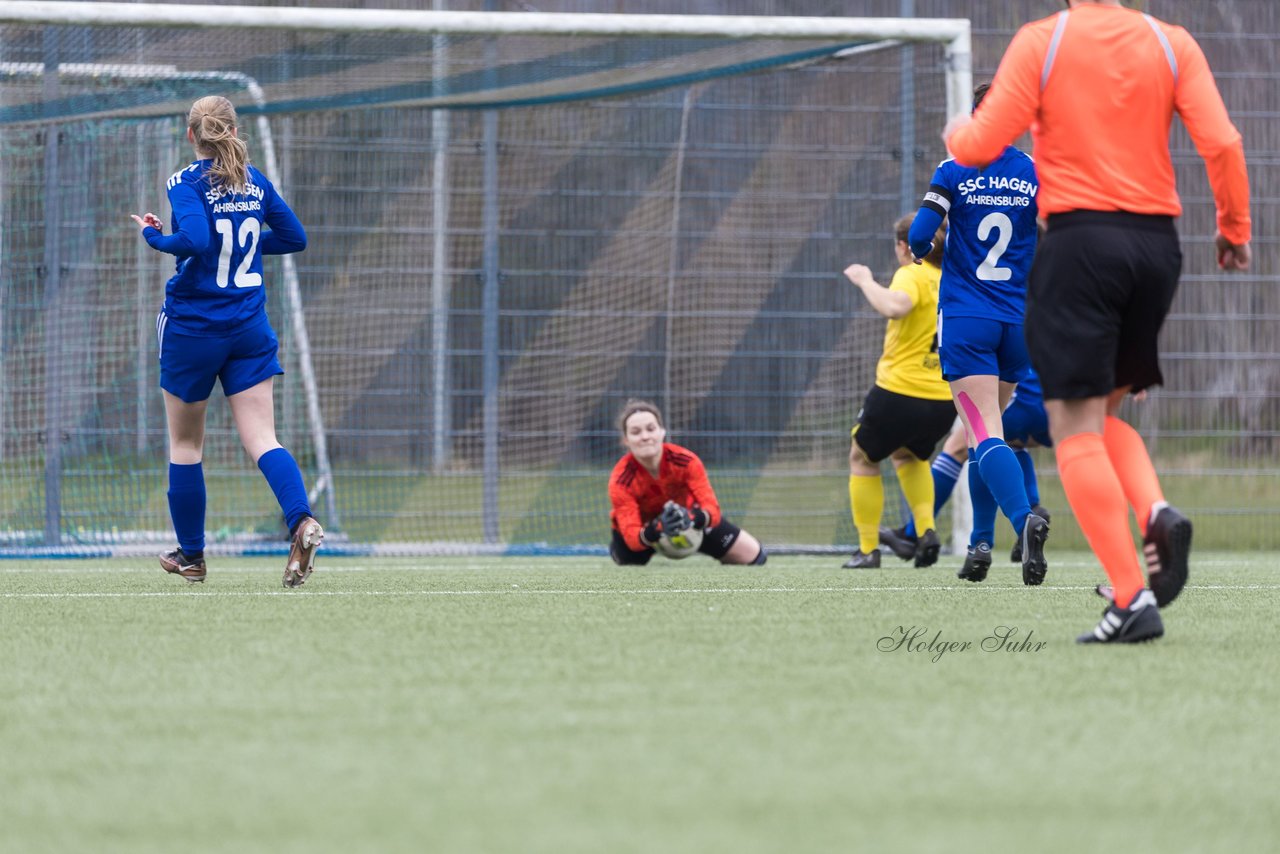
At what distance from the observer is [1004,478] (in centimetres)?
577

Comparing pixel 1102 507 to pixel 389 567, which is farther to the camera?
pixel 389 567

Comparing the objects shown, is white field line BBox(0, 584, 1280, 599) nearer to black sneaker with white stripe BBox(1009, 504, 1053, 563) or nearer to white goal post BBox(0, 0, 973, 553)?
black sneaker with white stripe BBox(1009, 504, 1053, 563)

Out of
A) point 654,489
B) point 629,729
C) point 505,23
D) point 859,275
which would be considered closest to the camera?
point 629,729

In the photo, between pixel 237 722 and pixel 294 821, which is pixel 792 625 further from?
pixel 294 821

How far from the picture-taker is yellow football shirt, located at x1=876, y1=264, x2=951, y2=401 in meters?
7.04

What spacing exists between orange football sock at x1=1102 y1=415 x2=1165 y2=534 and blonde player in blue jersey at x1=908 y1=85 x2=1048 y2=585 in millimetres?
1623

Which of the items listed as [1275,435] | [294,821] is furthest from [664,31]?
[294,821]

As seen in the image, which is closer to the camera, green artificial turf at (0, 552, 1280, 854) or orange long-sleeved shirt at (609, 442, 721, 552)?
green artificial turf at (0, 552, 1280, 854)

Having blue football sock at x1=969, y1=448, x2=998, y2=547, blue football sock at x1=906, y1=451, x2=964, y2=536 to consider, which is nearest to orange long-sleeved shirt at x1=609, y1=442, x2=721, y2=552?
blue football sock at x1=906, y1=451, x2=964, y2=536

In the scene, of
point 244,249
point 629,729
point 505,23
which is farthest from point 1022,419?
point 629,729

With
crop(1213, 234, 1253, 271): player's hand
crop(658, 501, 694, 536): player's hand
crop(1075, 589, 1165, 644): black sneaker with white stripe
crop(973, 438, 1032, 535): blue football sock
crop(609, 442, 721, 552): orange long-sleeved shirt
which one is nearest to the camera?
crop(1075, 589, 1165, 644): black sneaker with white stripe

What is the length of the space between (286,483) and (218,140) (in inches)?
45.5

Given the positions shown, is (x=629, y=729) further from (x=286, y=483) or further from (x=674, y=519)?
(x=674, y=519)

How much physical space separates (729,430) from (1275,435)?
3.05 m
